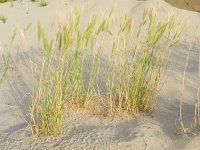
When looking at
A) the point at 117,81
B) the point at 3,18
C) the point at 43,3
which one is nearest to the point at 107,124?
the point at 117,81

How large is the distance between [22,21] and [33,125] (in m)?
3.05

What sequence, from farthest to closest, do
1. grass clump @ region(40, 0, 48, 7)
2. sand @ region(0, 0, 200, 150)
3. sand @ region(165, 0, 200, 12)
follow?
1. grass clump @ region(40, 0, 48, 7)
2. sand @ region(165, 0, 200, 12)
3. sand @ region(0, 0, 200, 150)

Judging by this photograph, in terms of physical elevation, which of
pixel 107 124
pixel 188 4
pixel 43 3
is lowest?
pixel 107 124

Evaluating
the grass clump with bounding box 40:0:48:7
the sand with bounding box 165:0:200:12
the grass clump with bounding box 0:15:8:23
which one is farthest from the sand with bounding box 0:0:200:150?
the grass clump with bounding box 40:0:48:7

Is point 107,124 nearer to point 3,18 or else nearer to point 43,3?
point 3,18

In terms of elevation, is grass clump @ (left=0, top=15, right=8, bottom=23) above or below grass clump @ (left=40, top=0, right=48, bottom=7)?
below

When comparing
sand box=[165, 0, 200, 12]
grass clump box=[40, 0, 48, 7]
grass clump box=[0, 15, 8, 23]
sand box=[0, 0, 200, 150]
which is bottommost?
sand box=[0, 0, 200, 150]

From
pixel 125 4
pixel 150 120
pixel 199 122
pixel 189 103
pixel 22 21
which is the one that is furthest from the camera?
pixel 125 4

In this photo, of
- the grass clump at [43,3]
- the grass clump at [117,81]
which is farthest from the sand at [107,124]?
the grass clump at [43,3]

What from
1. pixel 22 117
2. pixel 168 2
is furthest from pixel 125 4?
pixel 22 117

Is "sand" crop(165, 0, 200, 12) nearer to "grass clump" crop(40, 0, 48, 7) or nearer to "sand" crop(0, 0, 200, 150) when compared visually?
"sand" crop(0, 0, 200, 150)

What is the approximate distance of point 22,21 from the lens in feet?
18.0

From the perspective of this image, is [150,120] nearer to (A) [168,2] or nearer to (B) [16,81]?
(B) [16,81]

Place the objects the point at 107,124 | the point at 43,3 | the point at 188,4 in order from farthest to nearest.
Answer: the point at 43,3
the point at 188,4
the point at 107,124
